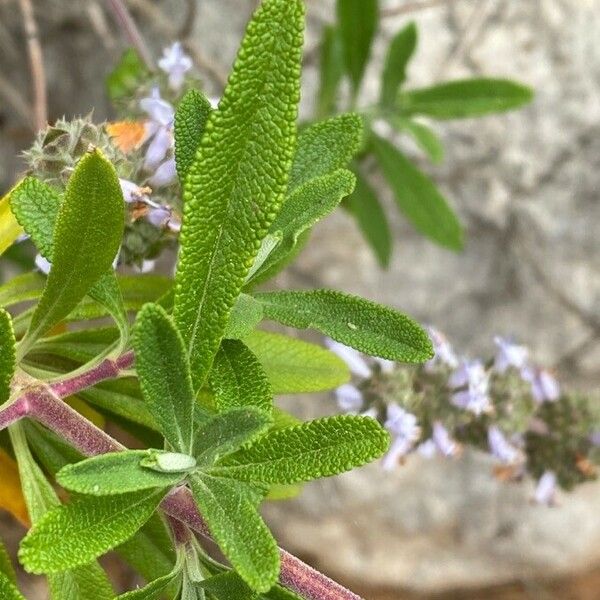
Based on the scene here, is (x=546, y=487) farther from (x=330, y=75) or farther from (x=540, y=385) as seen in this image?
(x=330, y=75)

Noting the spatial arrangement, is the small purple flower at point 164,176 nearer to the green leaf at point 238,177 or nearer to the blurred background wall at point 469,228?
the green leaf at point 238,177

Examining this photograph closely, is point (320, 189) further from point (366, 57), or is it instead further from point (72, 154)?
point (366, 57)

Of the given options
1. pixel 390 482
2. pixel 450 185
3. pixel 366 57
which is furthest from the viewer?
pixel 390 482

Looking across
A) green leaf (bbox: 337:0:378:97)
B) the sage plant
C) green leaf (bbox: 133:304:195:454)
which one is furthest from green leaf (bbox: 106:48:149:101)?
green leaf (bbox: 133:304:195:454)

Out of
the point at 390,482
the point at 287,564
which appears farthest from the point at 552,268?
the point at 287,564

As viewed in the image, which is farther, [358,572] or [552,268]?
[358,572]

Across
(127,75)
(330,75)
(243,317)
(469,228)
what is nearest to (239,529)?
(243,317)

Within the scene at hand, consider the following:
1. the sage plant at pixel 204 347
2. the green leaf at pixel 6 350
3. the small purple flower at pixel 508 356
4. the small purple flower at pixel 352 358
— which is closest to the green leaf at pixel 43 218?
the sage plant at pixel 204 347
